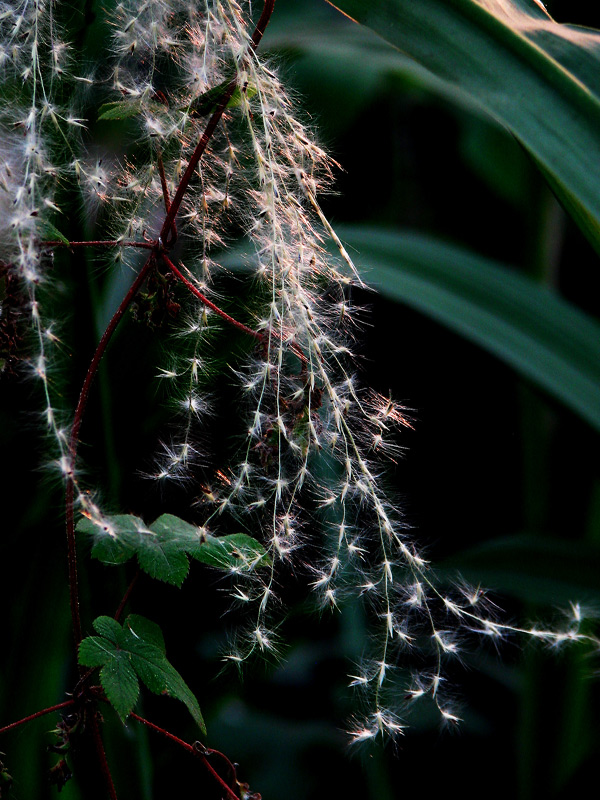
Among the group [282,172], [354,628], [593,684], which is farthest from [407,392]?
[282,172]

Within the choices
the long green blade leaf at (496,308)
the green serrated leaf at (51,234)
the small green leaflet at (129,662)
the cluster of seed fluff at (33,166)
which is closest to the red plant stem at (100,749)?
the small green leaflet at (129,662)

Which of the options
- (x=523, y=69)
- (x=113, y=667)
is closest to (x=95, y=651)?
(x=113, y=667)

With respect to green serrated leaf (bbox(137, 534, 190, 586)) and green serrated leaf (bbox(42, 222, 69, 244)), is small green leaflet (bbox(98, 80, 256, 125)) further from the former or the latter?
green serrated leaf (bbox(137, 534, 190, 586))

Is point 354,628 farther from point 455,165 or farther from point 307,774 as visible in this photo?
point 455,165


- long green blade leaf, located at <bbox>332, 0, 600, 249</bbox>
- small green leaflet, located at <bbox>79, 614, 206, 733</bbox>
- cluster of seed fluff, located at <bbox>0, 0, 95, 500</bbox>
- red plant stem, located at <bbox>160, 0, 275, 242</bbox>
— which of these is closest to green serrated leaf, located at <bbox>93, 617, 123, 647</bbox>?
small green leaflet, located at <bbox>79, 614, 206, 733</bbox>

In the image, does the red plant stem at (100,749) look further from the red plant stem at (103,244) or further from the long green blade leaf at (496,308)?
the long green blade leaf at (496,308)

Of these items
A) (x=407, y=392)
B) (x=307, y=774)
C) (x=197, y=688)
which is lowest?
(x=307, y=774)
